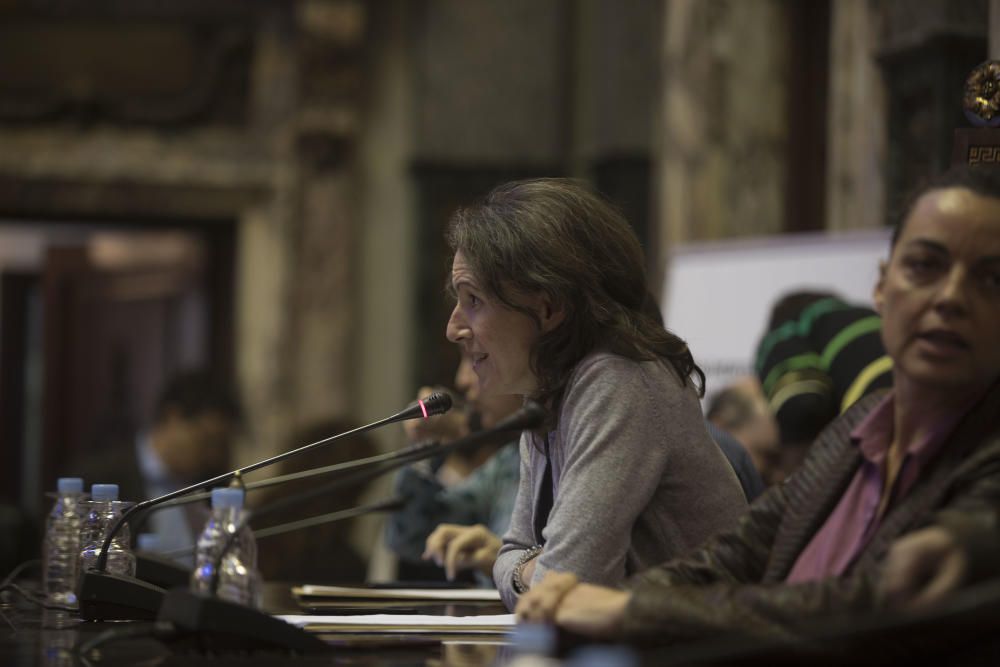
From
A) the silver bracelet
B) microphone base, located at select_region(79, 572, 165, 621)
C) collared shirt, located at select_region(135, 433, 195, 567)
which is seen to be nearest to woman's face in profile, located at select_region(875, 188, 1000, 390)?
the silver bracelet

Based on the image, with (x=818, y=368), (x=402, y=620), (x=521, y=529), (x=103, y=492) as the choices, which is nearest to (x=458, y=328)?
(x=521, y=529)

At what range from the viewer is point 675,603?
1.67m

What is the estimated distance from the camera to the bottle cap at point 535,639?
1494 mm

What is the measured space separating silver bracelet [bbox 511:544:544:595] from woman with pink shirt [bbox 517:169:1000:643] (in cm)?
45

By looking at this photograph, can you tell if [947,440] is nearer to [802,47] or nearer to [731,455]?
[731,455]

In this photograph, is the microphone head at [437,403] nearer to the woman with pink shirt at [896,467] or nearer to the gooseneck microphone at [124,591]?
the gooseneck microphone at [124,591]

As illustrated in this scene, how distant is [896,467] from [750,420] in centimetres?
233

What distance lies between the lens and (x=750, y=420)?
408cm

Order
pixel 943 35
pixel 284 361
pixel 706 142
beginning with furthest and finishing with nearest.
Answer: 1. pixel 284 361
2. pixel 706 142
3. pixel 943 35

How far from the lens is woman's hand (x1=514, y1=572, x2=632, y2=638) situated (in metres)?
1.72

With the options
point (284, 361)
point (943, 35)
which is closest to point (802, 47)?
point (943, 35)

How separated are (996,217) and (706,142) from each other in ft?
12.6

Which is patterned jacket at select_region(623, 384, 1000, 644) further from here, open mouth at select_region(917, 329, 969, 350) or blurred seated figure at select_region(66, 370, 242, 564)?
blurred seated figure at select_region(66, 370, 242, 564)

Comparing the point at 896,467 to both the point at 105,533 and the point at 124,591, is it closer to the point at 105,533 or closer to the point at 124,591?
the point at 124,591
